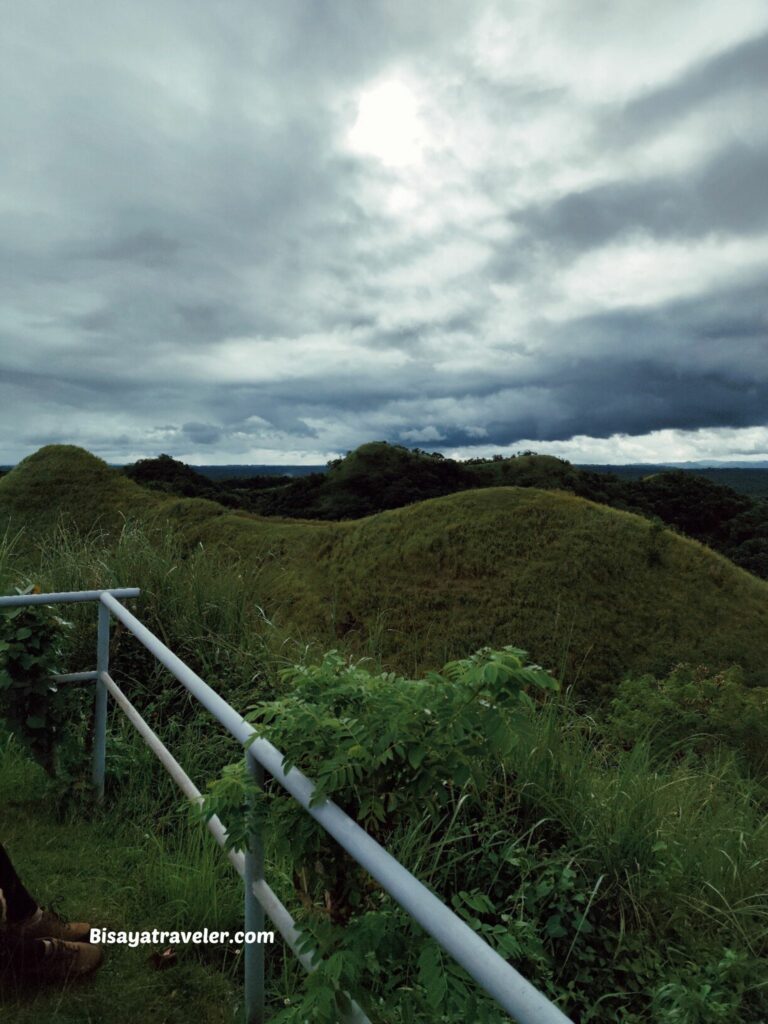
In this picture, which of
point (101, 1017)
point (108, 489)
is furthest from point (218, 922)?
point (108, 489)

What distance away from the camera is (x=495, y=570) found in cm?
2019

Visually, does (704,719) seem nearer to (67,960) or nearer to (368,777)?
(67,960)

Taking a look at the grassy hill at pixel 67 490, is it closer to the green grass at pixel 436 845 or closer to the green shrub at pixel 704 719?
the green grass at pixel 436 845

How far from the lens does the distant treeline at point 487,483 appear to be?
4244 centimetres

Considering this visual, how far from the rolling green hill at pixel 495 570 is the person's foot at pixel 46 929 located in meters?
13.3

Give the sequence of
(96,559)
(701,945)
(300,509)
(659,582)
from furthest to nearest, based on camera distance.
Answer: (300,509), (659,582), (96,559), (701,945)

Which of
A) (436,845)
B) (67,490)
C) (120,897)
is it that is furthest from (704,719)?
(67,490)

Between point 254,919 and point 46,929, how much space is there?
0.77 metres

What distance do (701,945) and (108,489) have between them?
75.2 ft

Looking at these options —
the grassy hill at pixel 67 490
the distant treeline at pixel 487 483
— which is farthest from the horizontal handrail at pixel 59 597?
the distant treeline at pixel 487 483

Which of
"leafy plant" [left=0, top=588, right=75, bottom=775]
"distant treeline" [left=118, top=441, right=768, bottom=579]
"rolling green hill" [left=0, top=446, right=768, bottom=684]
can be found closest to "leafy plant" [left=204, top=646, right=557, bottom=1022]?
"leafy plant" [left=0, top=588, right=75, bottom=775]

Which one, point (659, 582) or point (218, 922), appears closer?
point (218, 922)

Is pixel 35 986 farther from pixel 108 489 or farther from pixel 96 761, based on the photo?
pixel 108 489

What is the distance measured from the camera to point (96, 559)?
21.4 ft
